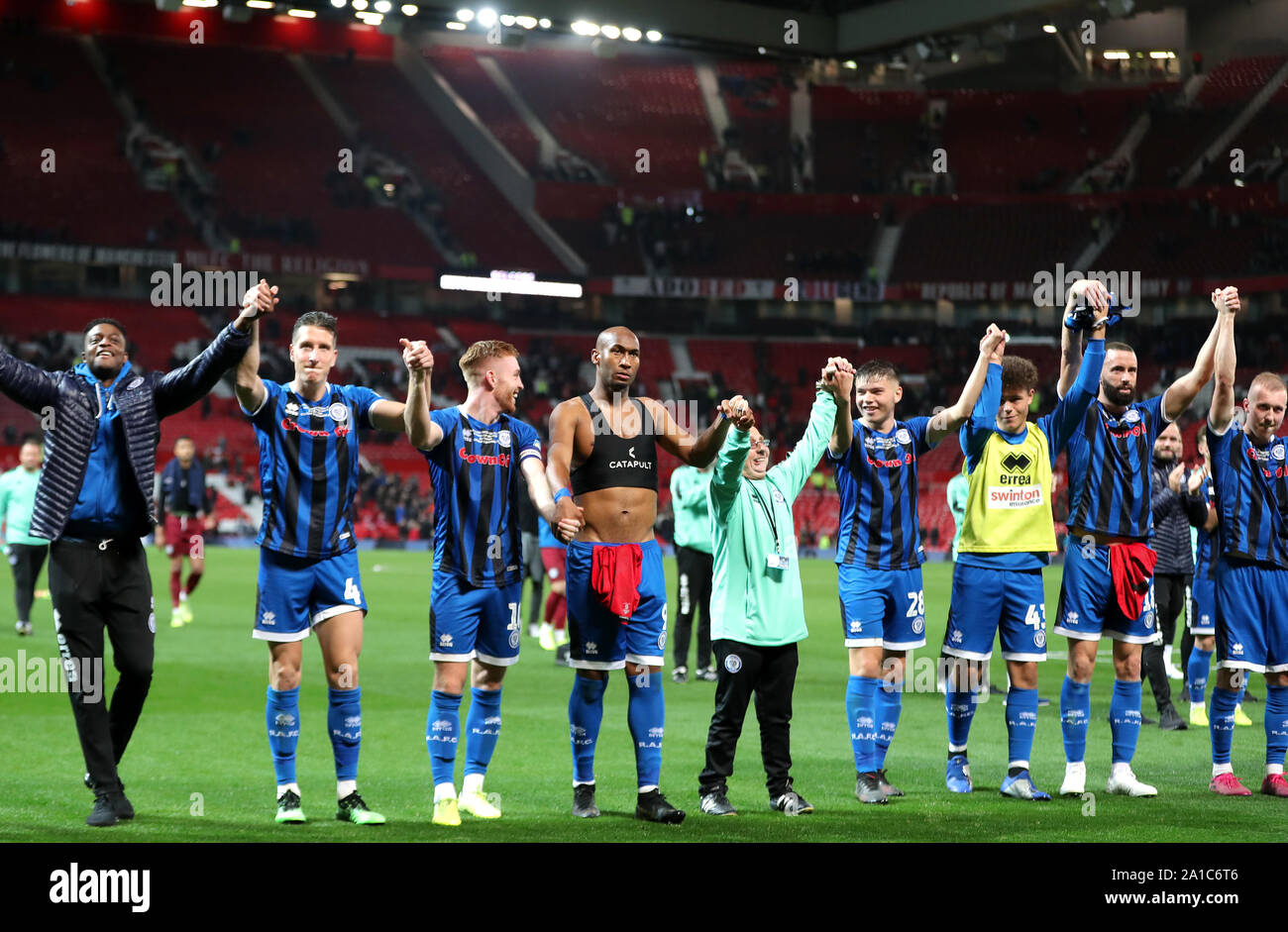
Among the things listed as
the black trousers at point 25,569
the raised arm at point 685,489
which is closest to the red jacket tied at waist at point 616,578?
the raised arm at point 685,489

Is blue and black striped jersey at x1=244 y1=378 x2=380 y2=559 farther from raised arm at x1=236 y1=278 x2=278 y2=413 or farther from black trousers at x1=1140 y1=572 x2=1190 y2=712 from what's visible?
black trousers at x1=1140 y1=572 x2=1190 y2=712

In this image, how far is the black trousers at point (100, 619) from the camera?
6.71m

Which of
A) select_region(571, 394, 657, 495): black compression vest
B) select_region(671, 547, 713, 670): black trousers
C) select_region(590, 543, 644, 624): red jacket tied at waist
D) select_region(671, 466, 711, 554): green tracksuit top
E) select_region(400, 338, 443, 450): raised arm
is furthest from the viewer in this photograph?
select_region(671, 547, 713, 670): black trousers

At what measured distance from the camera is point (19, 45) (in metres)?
47.6

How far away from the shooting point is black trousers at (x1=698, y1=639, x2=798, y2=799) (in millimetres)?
7215

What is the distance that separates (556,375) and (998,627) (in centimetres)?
3914

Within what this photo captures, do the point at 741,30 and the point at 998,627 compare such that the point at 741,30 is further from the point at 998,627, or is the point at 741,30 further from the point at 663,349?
the point at 998,627

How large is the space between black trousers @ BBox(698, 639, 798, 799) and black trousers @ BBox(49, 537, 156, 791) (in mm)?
3023

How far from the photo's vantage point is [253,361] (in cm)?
661

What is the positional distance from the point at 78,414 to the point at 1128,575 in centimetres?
581

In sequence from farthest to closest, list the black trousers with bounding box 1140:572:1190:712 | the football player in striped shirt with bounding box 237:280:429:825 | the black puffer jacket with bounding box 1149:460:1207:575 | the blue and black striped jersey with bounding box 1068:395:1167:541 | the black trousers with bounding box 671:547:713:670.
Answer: the black trousers with bounding box 671:547:713:670 → the black puffer jacket with bounding box 1149:460:1207:575 → the black trousers with bounding box 1140:572:1190:712 → the blue and black striped jersey with bounding box 1068:395:1167:541 → the football player in striped shirt with bounding box 237:280:429:825

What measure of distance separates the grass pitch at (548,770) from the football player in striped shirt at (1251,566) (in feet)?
1.43
